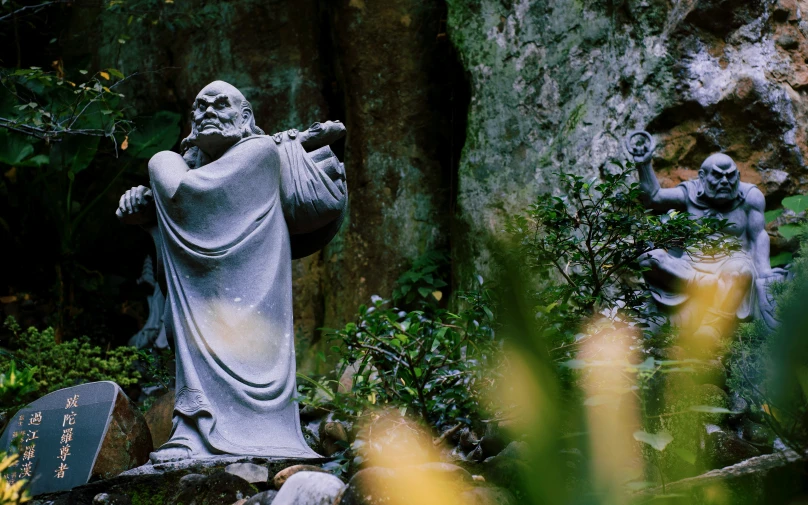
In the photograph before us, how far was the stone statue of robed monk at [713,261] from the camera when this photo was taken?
21.8 feet

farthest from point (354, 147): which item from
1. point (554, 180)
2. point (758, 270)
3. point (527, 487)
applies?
point (527, 487)

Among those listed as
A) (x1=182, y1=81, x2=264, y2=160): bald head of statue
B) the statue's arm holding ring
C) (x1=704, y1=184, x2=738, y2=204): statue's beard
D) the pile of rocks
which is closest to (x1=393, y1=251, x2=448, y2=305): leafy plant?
(x1=704, y1=184, x2=738, y2=204): statue's beard

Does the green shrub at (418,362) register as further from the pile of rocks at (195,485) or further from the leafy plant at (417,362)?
the pile of rocks at (195,485)

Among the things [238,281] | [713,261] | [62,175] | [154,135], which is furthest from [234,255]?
[62,175]

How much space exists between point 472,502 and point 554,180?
645 centimetres

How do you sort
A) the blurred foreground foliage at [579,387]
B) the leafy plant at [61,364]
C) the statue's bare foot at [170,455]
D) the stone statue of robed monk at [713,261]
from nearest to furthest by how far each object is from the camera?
the blurred foreground foliage at [579,387]
the statue's bare foot at [170,455]
the stone statue of robed monk at [713,261]
the leafy plant at [61,364]

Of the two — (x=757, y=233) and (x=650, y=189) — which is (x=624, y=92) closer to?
(x=650, y=189)

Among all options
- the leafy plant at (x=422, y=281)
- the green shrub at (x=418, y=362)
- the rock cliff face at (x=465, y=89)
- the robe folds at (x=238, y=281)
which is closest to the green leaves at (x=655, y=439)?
the green shrub at (x=418, y=362)

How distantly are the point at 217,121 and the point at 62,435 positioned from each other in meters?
1.98

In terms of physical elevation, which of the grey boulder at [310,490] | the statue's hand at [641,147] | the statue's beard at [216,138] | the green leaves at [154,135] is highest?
the green leaves at [154,135]

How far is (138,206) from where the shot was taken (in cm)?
464

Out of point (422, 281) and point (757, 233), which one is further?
point (422, 281)

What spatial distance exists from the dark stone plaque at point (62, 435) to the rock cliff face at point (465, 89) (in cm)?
454

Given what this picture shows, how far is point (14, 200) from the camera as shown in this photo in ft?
35.2
